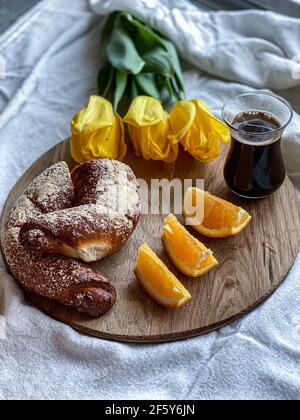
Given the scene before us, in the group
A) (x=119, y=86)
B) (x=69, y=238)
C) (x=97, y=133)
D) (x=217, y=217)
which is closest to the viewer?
(x=69, y=238)

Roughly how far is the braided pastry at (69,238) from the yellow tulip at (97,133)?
0.17 m

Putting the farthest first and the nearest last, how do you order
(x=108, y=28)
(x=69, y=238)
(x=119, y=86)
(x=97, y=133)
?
(x=108, y=28)
(x=119, y=86)
(x=97, y=133)
(x=69, y=238)

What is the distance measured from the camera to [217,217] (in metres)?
1.51

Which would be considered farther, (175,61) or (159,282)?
(175,61)

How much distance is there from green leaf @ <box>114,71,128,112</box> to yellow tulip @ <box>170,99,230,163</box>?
0.24m

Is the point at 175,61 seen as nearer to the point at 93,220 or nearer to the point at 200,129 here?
the point at 200,129

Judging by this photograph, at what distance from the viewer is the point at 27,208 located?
1.50m

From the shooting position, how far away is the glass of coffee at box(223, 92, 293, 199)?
1.53 meters

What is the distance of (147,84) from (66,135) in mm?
311

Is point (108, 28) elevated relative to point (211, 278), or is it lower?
elevated

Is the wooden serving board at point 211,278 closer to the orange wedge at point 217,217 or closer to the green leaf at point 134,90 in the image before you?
the orange wedge at point 217,217

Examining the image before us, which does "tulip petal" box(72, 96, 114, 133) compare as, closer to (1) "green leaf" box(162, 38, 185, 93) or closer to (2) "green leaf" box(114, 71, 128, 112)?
(2) "green leaf" box(114, 71, 128, 112)

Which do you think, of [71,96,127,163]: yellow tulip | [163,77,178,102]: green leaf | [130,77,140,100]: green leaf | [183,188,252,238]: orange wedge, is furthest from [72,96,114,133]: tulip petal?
[183,188,252,238]: orange wedge

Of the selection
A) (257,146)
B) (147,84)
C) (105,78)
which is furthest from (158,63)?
(257,146)
